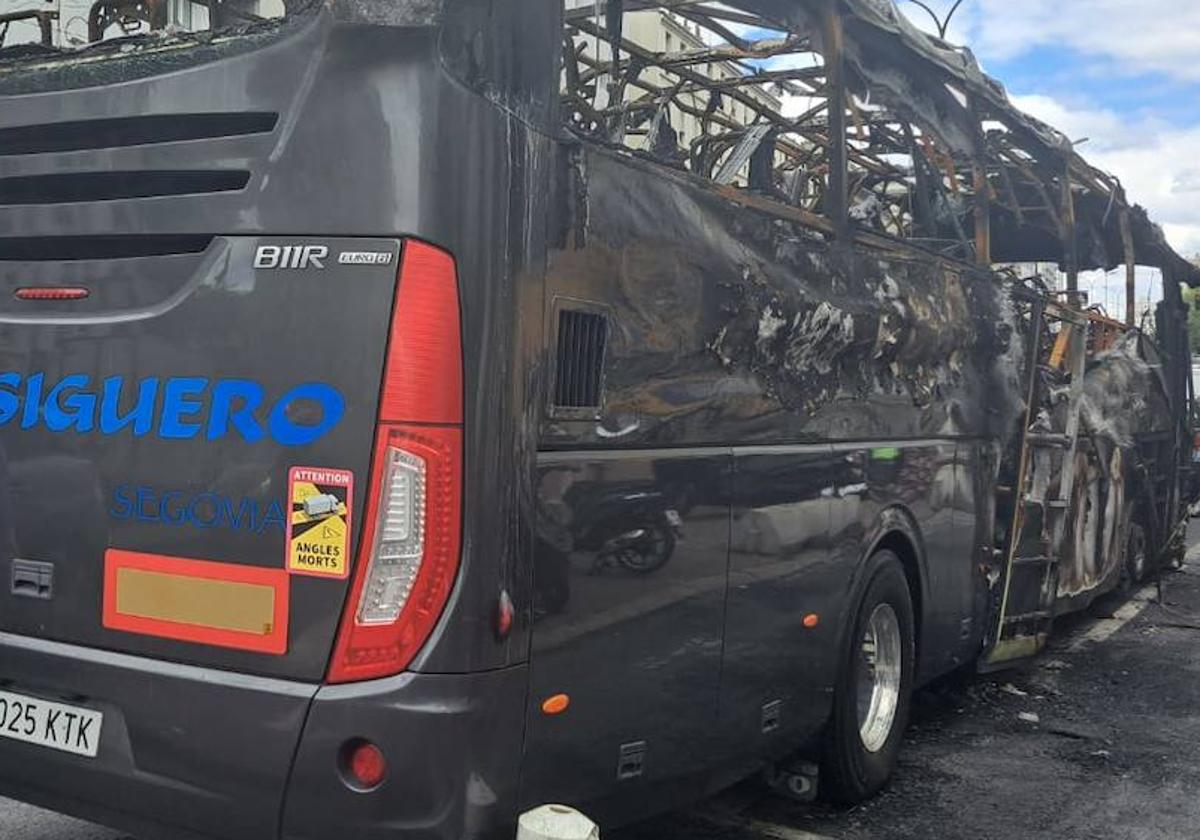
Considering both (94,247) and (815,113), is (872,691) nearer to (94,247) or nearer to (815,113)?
(815,113)

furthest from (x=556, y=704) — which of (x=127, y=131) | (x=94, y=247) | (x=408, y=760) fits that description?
(x=127, y=131)

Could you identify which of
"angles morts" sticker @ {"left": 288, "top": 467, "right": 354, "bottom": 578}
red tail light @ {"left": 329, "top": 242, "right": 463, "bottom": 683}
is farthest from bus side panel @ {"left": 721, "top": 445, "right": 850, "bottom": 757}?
"angles morts" sticker @ {"left": 288, "top": 467, "right": 354, "bottom": 578}

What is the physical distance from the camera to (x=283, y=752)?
294 centimetres

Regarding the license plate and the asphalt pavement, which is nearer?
the license plate

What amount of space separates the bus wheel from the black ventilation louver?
2133 millimetres

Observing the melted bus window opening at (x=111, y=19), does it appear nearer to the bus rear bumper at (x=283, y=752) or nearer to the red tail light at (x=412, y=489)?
the red tail light at (x=412, y=489)

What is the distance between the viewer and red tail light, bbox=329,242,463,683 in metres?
2.86

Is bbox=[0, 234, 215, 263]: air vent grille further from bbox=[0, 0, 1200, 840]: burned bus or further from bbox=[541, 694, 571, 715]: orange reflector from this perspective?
bbox=[541, 694, 571, 715]: orange reflector

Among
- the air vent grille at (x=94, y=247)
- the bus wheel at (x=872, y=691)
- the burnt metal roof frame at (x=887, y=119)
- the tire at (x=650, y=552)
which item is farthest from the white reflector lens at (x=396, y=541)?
the bus wheel at (x=872, y=691)

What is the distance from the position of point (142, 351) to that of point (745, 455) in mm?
1913

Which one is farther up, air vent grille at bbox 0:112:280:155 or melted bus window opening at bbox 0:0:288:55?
melted bus window opening at bbox 0:0:288:55

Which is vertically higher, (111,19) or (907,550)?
(111,19)

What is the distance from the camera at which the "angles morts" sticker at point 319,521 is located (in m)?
2.89

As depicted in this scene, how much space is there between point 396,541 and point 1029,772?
403cm
